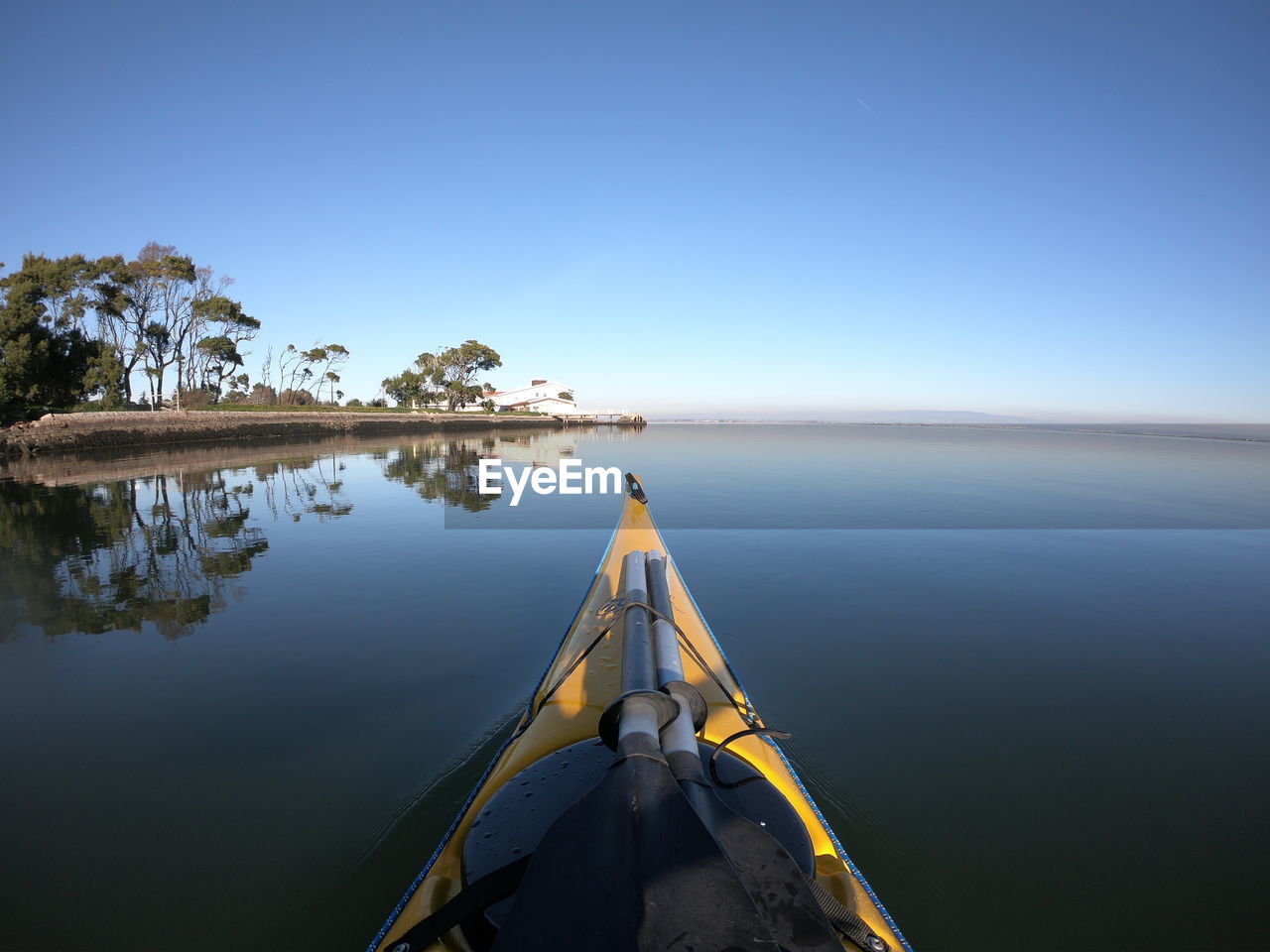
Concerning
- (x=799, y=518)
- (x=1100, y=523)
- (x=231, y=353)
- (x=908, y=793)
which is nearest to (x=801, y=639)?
(x=908, y=793)

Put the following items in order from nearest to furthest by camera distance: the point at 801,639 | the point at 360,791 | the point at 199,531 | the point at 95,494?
the point at 360,791 → the point at 801,639 → the point at 199,531 → the point at 95,494

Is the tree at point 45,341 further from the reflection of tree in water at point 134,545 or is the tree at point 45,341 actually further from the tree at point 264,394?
the tree at point 264,394

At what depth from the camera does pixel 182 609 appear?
252 inches

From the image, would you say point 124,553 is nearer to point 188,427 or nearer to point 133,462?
point 133,462

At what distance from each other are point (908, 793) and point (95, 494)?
18337 millimetres

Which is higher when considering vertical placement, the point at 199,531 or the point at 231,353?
the point at 231,353

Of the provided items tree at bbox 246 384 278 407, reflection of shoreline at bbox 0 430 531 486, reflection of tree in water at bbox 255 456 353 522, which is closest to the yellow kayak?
reflection of tree in water at bbox 255 456 353 522

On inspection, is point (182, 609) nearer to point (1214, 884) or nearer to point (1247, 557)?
point (1214, 884)

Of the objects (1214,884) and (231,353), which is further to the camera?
(231,353)

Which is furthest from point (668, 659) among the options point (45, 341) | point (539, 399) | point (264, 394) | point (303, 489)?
point (539, 399)

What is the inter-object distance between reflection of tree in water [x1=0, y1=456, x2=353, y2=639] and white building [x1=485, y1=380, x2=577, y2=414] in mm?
72976

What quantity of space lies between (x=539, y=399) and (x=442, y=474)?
3037 inches

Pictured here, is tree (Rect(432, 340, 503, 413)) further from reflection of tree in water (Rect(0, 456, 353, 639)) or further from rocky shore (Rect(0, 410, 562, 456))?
reflection of tree in water (Rect(0, 456, 353, 639))

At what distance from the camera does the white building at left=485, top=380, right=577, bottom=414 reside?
90.3m
